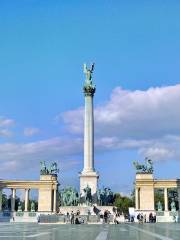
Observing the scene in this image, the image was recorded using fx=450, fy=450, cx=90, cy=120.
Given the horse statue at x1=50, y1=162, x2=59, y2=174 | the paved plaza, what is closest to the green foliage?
the horse statue at x1=50, y1=162, x2=59, y2=174

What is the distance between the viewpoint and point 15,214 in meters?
89.4

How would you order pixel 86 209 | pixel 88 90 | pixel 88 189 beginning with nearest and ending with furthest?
pixel 86 209 < pixel 88 189 < pixel 88 90

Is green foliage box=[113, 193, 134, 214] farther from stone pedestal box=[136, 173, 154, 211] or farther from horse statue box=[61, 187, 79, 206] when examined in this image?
horse statue box=[61, 187, 79, 206]

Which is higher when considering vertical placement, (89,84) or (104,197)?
(89,84)

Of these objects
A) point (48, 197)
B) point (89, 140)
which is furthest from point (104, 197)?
point (48, 197)

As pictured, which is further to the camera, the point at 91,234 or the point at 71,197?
the point at 71,197

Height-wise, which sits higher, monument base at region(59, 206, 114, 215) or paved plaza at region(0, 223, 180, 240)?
monument base at region(59, 206, 114, 215)

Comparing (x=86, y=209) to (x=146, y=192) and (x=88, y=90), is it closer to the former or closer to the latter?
(x=146, y=192)

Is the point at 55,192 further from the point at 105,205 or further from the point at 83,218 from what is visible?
the point at 83,218

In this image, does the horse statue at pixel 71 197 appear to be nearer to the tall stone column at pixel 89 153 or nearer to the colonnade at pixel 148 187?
the tall stone column at pixel 89 153

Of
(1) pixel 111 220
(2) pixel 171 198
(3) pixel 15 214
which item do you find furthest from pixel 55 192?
(2) pixel 171 198

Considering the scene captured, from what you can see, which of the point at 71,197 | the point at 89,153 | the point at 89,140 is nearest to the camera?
the point at 89,153

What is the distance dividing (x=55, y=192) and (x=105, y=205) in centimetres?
1628

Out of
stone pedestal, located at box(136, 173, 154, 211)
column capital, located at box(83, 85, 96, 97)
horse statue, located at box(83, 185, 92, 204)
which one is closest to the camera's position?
horse statue, located at box(83, 185, 92, 204)
